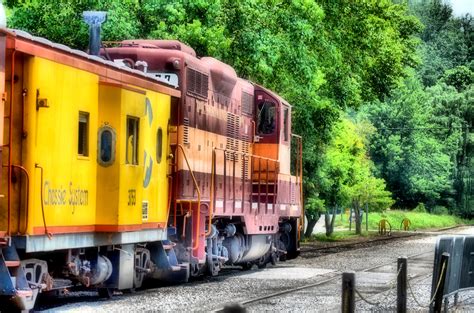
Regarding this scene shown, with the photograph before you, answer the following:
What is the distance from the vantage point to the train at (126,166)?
561 inches

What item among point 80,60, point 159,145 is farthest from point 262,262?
point 80,60

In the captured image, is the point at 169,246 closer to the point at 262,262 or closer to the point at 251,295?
the point at 251,295

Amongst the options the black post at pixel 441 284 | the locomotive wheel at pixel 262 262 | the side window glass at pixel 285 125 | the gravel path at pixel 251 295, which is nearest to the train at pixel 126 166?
the gravel path at pixel 251 295

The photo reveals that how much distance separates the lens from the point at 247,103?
86.1 ft

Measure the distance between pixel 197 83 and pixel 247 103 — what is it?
4585 mm

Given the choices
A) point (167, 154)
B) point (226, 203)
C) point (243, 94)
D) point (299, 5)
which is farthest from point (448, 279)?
point (299, 5)

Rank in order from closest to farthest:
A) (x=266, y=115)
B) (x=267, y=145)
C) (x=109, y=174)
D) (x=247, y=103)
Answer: (x=109, y=174) → (x=247, y=103) → (x=267, y=145) → (x=266, y=115)

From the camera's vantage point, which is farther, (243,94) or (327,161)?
(327,161)

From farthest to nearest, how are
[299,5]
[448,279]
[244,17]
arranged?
[299,5] → [244,17] → [448,279]

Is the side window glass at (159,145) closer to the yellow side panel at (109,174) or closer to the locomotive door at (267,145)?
the yellow side panel at (109,174)

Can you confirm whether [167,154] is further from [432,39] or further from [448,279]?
[432,39]

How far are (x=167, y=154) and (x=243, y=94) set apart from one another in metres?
6.10

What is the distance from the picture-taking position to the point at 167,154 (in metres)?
20.0

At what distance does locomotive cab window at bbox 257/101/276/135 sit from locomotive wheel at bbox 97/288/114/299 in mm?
9625
